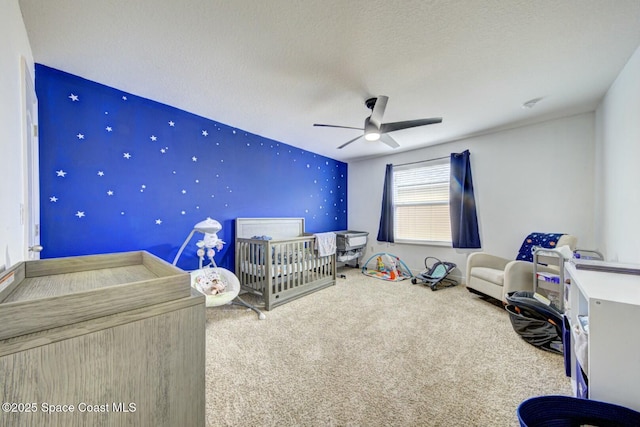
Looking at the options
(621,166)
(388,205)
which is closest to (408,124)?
(621,166)

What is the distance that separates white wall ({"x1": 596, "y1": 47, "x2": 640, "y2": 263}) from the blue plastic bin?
144 cm

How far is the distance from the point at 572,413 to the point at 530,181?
3158mm

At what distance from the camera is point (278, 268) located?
2.90m

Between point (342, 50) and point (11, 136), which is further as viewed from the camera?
point (342, 50)

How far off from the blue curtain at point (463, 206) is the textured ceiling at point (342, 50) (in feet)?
3.53

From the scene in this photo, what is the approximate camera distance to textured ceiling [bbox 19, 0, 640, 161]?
1407 mm

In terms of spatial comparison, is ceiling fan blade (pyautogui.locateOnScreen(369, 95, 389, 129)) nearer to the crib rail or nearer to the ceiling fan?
the ceiling fan

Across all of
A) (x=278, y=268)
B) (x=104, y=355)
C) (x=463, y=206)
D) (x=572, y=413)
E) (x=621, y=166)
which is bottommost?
(x=572, y=413)

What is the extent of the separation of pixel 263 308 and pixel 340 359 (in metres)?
1.27

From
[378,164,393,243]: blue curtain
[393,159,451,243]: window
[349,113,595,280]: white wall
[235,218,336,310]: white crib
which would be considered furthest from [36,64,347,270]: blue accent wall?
[349,113,595,280]: white wall

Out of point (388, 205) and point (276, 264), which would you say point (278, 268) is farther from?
point (388, 205)

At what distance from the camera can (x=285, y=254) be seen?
3043 mm

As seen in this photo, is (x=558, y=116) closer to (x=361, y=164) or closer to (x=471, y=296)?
(x=471, y=296)

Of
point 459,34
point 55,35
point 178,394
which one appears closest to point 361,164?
point 459,34
